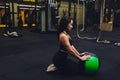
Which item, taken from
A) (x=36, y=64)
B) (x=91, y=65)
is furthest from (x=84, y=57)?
(x=36, y=64)

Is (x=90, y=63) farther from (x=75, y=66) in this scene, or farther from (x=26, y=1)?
(x=26, y=1)

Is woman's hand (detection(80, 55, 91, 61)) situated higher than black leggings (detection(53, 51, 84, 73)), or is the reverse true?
woman's hand (detection(80, 55, 91, 61))

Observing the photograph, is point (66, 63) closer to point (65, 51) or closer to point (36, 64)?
point (65, 51)

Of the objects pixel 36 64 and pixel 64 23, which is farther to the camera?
pixel 36 64

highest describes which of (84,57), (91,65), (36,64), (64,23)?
(64,23)

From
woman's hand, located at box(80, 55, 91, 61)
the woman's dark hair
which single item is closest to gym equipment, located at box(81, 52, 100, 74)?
woman's hand, located at box(80, 55, 91, 61)

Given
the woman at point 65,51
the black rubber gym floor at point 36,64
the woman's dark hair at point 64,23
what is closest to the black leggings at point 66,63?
the woman at point 65,51

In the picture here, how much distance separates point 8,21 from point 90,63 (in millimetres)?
6487

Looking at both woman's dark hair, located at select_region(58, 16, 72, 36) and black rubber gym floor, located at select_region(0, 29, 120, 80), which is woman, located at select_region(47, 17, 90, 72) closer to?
woman's dark hair, located at select_region(58, 16, 72, 36)

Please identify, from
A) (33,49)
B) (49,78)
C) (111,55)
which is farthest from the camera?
(33,49)

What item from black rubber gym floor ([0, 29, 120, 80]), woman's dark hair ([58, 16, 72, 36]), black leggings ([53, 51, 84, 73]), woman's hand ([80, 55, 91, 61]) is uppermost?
woman's dark hair ([58, 16, 72, 36])

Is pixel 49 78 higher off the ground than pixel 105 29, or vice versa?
pixel 105 29

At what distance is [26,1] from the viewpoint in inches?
381

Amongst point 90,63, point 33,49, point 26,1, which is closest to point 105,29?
point 26,1
